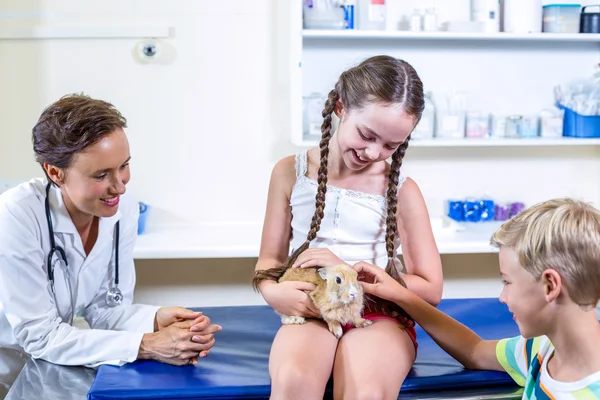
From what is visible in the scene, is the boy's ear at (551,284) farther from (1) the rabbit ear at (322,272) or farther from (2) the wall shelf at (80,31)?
(2) the wall shelf at (80,31)

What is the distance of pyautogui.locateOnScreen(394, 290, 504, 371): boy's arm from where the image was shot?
6.28 feet

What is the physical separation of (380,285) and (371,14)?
1.58 m

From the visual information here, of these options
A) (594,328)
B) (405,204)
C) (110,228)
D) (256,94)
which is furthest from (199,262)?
(594,328)

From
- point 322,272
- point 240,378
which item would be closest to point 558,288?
point 322,272

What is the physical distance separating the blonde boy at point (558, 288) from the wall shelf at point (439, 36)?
1.66 meters

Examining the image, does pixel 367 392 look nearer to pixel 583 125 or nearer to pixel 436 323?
pixel 436 323

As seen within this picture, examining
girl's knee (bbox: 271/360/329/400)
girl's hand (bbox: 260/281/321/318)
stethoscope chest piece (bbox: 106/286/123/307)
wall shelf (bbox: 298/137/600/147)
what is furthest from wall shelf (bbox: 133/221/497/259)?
girl's knee (bbox: 271/360/329/400)

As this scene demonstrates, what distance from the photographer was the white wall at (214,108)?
10.5 feet

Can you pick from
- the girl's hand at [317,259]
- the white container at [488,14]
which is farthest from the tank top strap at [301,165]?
the white container at [488,14]

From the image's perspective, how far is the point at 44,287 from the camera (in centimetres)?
198

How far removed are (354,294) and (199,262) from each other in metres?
1.72

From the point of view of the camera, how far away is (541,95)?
342cm

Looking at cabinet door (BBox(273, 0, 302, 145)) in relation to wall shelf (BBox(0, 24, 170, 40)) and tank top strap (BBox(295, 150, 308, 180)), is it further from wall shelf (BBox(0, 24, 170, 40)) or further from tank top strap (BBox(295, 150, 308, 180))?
tank top strap (BBox(295, 150, 308, 180))

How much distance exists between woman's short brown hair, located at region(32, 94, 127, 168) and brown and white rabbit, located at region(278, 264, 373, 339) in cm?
65
